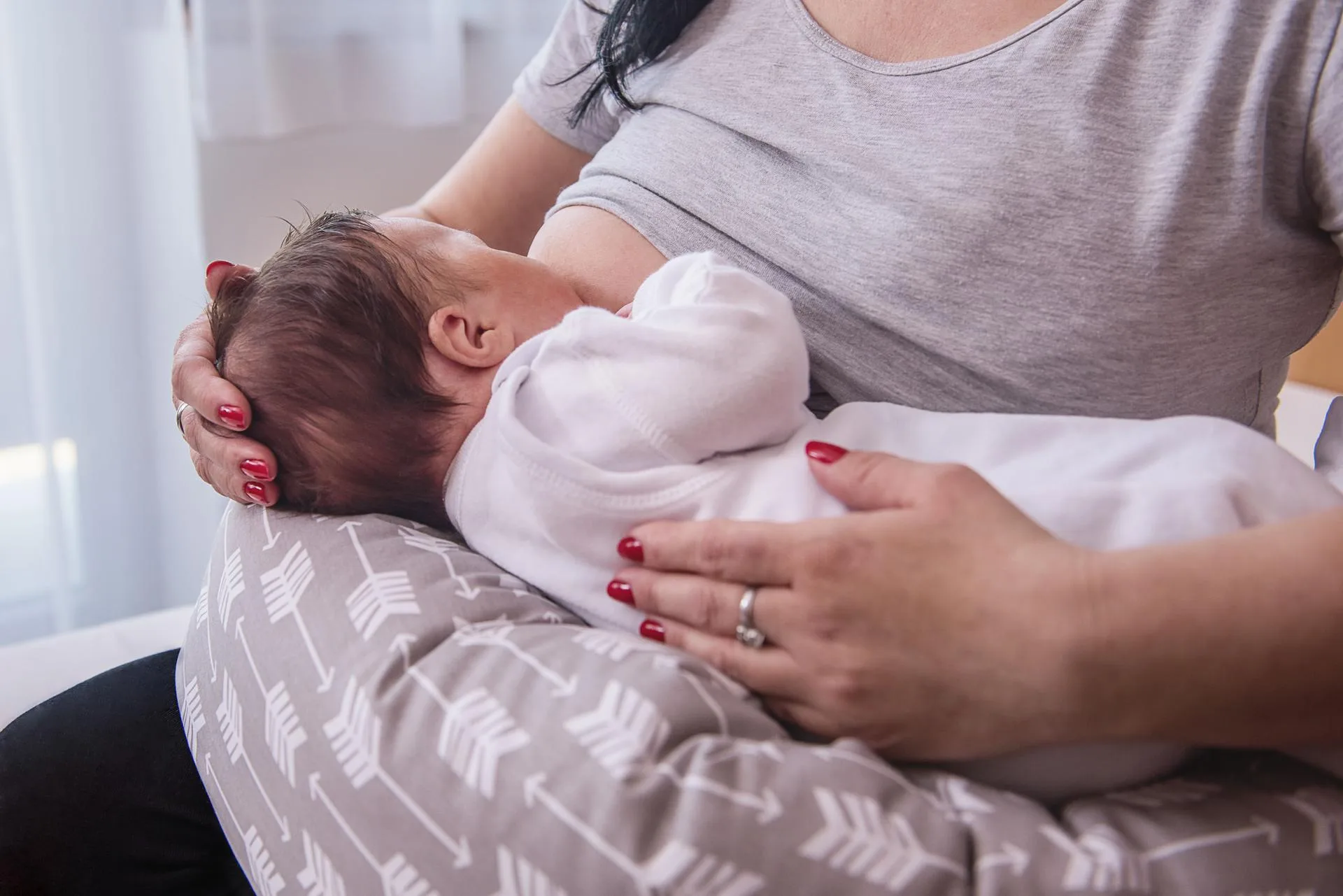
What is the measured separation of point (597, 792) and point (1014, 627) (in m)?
0.26

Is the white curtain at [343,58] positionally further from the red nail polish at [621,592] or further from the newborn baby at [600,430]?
the red nail polish at [621,592]

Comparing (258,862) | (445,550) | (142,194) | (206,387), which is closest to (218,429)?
(206,387)

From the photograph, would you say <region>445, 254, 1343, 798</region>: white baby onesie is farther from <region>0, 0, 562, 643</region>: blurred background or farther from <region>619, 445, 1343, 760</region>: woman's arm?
<region>0, 0, 562, 643</region>: blurred background

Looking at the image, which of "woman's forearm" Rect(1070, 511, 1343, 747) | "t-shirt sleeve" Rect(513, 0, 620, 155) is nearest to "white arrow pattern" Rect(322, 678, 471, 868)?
"woman's forearm" Rect(1070, 511, 1343, 747)

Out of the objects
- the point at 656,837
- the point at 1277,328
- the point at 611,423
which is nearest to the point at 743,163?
the point at 611,423

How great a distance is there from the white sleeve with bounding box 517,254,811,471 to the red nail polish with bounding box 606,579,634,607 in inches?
3.6

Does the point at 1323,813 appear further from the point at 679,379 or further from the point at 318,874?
the point at 318,874

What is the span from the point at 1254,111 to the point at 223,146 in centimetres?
154

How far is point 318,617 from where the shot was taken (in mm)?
771

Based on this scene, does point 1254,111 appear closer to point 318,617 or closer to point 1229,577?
point 1229,577

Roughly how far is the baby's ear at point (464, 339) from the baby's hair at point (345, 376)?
0.01 m

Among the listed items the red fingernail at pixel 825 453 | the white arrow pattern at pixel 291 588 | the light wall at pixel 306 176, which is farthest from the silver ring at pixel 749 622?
the light wall at pixel 306 176

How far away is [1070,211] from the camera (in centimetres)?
82

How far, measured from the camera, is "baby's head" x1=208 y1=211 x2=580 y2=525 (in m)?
0.86
